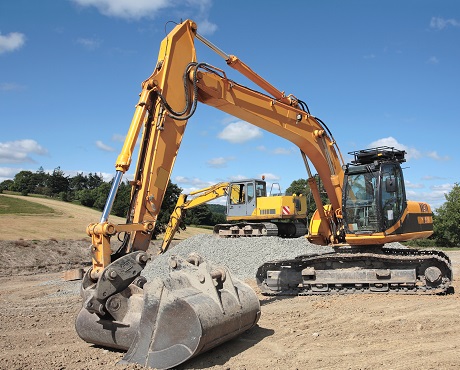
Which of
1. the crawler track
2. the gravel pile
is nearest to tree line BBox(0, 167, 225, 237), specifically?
the gravel pile

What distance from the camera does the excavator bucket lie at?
4.91 meters

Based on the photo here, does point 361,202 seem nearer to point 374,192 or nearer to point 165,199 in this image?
point 374,192

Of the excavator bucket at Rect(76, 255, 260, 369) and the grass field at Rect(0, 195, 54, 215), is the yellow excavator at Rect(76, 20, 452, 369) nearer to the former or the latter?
the excavator bucket at Rect(76, 255, 260, 369)

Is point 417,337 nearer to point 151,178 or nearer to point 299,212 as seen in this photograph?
point 151,178

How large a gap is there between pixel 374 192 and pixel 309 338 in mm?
4770

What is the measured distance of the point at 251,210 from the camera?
→ 77.6ft

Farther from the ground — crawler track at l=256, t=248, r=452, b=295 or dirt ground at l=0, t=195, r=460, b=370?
crawler track at l=256, t=248, r=452, b=295

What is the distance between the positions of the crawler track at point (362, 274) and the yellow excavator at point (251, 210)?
1200 cm

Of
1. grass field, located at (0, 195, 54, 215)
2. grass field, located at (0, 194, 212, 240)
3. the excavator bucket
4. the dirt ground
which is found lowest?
the dirt ground

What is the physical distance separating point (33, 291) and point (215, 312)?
10.4m

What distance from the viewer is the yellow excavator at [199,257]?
5160 millimetres

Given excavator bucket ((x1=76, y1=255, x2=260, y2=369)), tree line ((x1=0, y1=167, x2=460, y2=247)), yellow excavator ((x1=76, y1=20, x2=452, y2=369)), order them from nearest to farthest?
excavator bucket ((x1=76, y1=255, x2=260, y2=369))
yellow excavator ((x1=76, y1=20, x2=452, y2=369))
tree line ((x1=0, y1=167, x2=460, y2=247))

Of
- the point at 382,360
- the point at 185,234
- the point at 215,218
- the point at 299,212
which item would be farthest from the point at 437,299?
the point at 215,218

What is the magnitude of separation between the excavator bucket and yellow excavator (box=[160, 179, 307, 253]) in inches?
660
